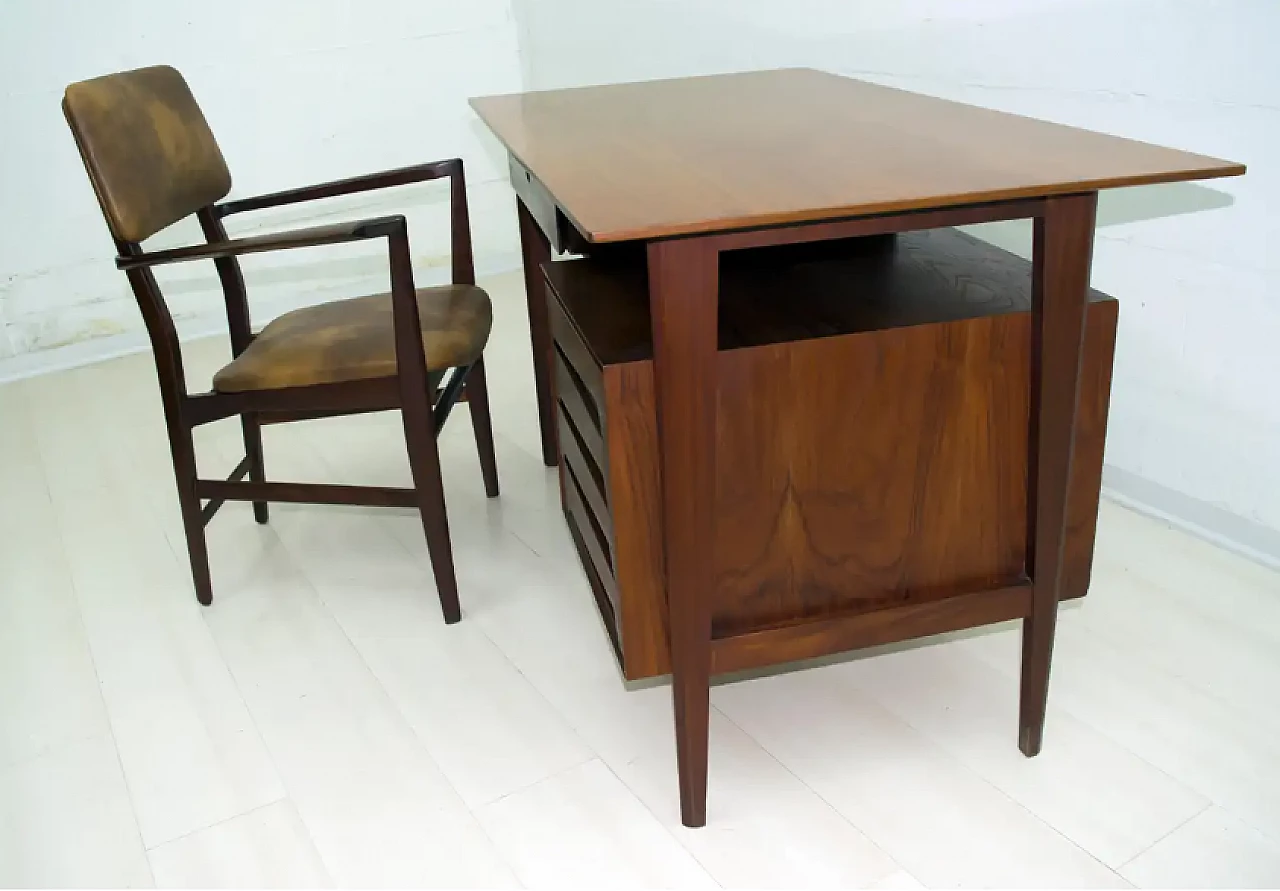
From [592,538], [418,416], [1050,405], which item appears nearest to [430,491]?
[418,416]

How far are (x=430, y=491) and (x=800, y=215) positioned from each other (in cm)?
95

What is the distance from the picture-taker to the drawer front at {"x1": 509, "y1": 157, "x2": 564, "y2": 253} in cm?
162

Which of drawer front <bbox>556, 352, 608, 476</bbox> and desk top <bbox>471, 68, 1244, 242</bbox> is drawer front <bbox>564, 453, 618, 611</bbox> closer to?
drawer front <bbox>556, 352, 608, 476</bbox>

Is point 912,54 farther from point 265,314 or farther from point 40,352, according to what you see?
point 40,352

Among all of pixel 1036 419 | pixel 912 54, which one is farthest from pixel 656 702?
pixel 912 54

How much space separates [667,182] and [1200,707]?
3.52ft

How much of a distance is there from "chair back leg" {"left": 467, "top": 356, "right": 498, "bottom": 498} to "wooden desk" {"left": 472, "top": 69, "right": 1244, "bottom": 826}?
0.59m

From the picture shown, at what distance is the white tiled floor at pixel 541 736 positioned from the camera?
1.39 metres

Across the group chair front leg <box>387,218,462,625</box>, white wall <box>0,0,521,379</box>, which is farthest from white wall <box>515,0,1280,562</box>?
white wall <box>0,0,521,379</box>

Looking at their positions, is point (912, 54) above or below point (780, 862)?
above

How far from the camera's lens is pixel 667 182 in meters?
1.29

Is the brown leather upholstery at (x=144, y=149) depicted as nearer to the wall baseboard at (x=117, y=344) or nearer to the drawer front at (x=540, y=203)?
the drawer front at (x=540, y=203)

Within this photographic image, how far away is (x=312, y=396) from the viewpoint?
5.98 ft

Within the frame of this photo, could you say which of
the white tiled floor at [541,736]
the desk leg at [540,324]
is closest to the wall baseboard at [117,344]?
the white tiled floor at [541,736]
